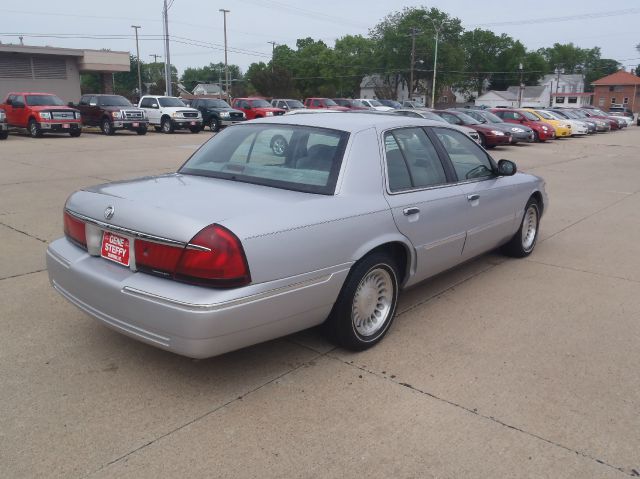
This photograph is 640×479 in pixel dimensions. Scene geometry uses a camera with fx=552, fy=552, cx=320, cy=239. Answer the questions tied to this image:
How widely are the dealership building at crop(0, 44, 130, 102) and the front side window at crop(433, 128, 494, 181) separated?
1374 inches

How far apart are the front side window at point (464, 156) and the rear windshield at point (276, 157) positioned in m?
1.29

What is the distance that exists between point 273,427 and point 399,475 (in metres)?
0.71

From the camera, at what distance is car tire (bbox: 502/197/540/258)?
5.94 m

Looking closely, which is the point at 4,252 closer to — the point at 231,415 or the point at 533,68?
the point at 231,415

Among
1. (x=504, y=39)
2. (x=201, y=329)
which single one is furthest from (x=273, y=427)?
(x=504, y=39)

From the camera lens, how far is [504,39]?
110500mm

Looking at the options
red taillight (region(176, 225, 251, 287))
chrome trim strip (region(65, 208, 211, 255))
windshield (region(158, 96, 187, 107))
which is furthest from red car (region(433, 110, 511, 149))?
red taillight (region(176, 225, 251, 287))

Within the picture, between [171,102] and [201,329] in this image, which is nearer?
[201,329]

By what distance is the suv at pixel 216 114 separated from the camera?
92.0 ft

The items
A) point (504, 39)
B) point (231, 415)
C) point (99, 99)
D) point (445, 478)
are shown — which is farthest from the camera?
point (504, 39)

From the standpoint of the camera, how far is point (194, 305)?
280 centimetres

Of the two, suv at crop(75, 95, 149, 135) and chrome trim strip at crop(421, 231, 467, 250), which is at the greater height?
suv at crop(75, 95, 149, 135)

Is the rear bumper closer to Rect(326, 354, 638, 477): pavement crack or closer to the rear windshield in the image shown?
Rect(326, 354, 638, 477): pavement crack

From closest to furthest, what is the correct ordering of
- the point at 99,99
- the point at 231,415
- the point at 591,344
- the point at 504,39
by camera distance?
1. the point at 231,415
2. the point at 591,344
3. the point at 99,99
4. the point at 504,39
